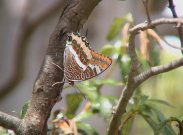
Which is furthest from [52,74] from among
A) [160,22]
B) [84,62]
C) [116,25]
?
[116,25]

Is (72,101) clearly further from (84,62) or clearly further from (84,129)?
(84,62)

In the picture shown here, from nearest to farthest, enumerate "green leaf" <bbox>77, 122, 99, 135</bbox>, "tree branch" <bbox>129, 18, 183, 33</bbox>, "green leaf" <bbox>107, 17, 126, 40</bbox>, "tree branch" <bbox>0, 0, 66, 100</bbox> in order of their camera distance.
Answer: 1. "tree branch" <bbox>129, 18, 183, 33</bbox>
2. "green leaf" <bbox>77, 122, 99, 135</bbox>
3. "green leaf" <bbox>107, 17, 126, 40</bbox>
4. "tree branch" <bbox>0, 0, 66, 100</bbox>

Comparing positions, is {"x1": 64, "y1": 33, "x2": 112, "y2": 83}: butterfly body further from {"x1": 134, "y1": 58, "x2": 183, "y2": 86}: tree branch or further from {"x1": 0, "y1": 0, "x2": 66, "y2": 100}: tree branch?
{"x1": 0, "y1": 0, "x2": 66, "y2": 100}: tree branch

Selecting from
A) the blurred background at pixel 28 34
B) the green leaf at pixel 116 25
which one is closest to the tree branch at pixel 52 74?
the green leaf at pixel 116 25

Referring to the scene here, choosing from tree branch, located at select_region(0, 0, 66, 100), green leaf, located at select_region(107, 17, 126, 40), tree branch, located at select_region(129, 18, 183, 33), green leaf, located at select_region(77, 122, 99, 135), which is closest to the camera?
tree branch, located at select_region(129, 18, 183, 33)

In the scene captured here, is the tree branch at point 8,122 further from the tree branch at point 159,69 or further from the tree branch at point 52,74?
the tree branch at point 159,69

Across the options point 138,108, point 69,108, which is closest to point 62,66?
point 138,108

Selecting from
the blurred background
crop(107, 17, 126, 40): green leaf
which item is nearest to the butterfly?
crop(107, 17, 126, 40): green leaf

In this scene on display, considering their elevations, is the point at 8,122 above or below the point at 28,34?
below
